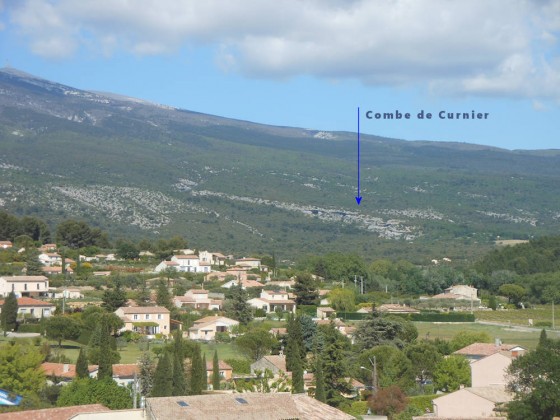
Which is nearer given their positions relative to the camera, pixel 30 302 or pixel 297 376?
pixel 297 376

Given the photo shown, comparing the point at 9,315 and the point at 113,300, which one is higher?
the point at 113,300

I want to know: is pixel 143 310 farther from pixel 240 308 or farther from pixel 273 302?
pixel 273 302

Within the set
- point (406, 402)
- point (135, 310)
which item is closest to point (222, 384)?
point (406, 402)

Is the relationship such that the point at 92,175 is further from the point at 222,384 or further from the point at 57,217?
the point at 222,384

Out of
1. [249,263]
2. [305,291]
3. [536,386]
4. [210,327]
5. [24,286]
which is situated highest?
[536,386]

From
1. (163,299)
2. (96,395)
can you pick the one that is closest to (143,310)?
(163,299)

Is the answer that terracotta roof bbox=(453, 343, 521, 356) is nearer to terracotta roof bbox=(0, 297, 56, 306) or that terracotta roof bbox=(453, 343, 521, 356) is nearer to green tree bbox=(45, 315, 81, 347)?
green tree bbox=(45, 315, 81, 347)

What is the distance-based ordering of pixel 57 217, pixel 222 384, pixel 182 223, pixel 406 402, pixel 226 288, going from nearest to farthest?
pixel 406 402 → pixel 222 384 → pixel 226 288 → pixel 57 217 → pixel 182 223

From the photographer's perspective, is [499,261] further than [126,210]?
No
